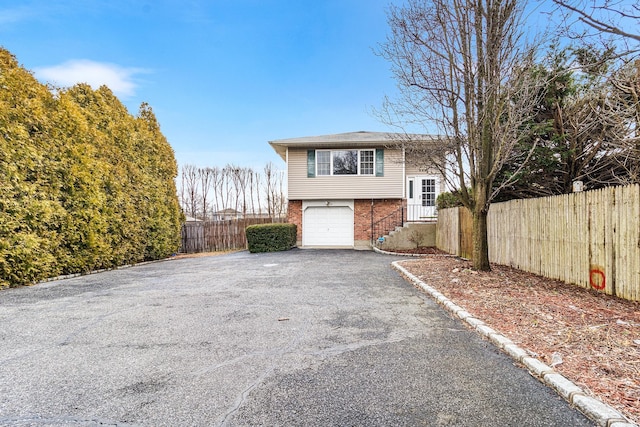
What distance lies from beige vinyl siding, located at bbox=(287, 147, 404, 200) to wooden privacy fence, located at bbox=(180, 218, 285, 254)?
4.08 meters

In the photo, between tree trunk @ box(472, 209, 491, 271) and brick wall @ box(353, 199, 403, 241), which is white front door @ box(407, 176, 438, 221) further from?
tree trunk @ box(472, 209, 491, 271)

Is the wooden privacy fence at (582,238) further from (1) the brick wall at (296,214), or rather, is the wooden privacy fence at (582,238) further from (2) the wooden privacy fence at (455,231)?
(1) the brick wall at (296,214)

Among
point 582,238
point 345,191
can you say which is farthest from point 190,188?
point 582,238

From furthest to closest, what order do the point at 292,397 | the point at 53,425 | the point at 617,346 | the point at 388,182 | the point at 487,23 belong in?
1. the point at 388,182
2. the point at 487,23
3. the point at 617,346
4. the point at 292,397
5. the point at 53,425

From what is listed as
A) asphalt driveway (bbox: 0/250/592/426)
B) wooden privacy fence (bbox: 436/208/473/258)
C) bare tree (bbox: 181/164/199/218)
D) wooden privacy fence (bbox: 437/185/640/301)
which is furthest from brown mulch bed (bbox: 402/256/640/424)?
bare tree (bbox: 181/164/199/218)

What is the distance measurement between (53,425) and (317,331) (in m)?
2.59

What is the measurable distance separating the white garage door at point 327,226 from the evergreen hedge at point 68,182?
6893mm

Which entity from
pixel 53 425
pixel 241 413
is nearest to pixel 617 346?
pixel 241 413

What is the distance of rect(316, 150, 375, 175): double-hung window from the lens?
1678 cm

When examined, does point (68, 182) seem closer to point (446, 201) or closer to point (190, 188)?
point (446, 201)

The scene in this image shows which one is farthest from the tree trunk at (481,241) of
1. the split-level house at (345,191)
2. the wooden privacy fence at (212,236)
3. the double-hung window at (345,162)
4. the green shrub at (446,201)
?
the wooden privacy fence at (212,236)

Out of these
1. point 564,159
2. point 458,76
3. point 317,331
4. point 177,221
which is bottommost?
point 317,331

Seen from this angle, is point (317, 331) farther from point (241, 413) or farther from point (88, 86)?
point (88, 86)

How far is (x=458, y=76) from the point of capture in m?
7.86
